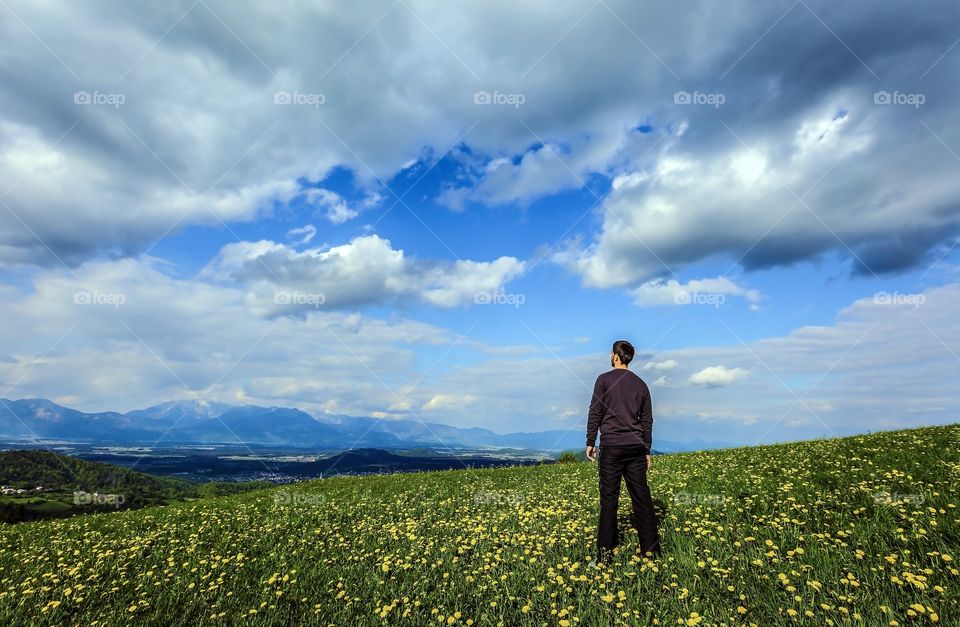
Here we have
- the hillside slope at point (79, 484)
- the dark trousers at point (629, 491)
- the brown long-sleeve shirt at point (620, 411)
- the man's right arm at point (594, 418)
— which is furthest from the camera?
the hillside slope at point (79, 484)

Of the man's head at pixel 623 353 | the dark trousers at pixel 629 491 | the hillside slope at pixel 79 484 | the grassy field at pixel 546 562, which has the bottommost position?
the hillside slope at pixel 79 484

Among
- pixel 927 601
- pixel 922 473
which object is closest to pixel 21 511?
pixel 927 601

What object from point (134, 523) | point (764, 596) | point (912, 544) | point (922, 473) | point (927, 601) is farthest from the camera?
point (134, 523)

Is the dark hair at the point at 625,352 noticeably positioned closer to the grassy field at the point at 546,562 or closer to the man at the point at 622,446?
the man at the point at 622,446

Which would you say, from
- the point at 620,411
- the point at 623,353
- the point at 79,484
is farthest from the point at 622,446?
the point at 79,484

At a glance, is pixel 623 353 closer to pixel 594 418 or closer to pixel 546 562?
pixel 594 418

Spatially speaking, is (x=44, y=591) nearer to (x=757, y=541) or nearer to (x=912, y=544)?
(x=757, y=541)

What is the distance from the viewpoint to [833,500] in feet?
32.3

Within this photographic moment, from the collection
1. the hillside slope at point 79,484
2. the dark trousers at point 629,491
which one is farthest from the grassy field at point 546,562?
the hillside slope at point 79,484

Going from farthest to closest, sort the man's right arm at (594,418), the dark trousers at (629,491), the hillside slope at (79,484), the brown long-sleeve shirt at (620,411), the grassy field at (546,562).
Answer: the hillside slope at (79,484) < the man's right arm at (594,418) < the brown long-sleeve shirt at (620,411) < the dark trousers at (629,491) < the grassy field at (546,562)

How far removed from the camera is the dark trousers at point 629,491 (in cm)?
830

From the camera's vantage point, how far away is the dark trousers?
27.2 feet

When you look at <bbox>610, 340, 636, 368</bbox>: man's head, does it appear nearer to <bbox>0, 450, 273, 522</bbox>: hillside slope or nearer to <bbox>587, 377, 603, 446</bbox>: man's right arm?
<bbox>587, 377, 603, 446</bbox>: man's right arm

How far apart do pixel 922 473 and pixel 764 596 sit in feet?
28.1
